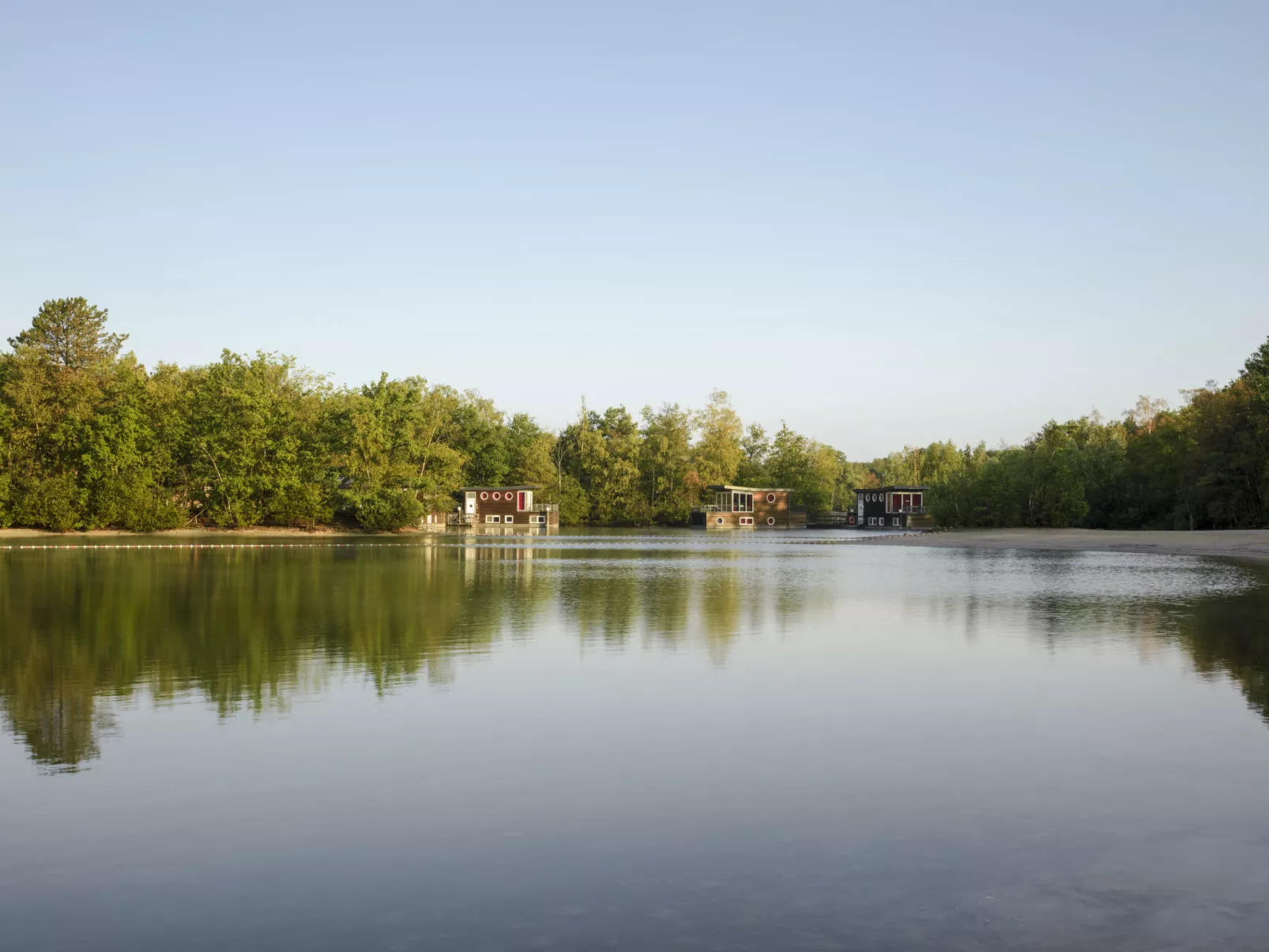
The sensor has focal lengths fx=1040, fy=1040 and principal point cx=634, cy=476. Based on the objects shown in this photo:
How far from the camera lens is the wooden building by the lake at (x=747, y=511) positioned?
432 feet

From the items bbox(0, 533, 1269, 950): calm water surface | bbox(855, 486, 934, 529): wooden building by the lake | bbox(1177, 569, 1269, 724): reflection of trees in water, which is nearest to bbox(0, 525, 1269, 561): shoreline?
bbox(1177, 569, 1269, 724): reflection of trees in water

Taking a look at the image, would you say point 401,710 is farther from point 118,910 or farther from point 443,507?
point 443,507

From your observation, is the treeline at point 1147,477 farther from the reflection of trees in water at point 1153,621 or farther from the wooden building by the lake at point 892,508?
the reflection of trees in water at point 1153,621

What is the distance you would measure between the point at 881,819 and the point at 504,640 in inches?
465

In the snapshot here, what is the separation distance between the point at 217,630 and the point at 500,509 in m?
98.4

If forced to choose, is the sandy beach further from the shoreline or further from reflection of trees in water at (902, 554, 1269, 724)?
reflection of trees in water at (902, 554, 1269, 724)

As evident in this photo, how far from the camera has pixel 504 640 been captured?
19094mm

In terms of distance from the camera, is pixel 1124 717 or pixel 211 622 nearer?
pixel 1124 717

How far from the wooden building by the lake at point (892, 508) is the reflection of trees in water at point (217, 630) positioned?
99062 millimetres

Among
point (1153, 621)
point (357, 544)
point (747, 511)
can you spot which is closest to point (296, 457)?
point (357, 544)

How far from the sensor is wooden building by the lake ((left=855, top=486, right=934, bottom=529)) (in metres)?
130

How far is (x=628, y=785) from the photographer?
920cm

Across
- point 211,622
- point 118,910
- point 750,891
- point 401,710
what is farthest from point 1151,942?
point 211,622

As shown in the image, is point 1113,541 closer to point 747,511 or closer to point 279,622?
point 279,622
